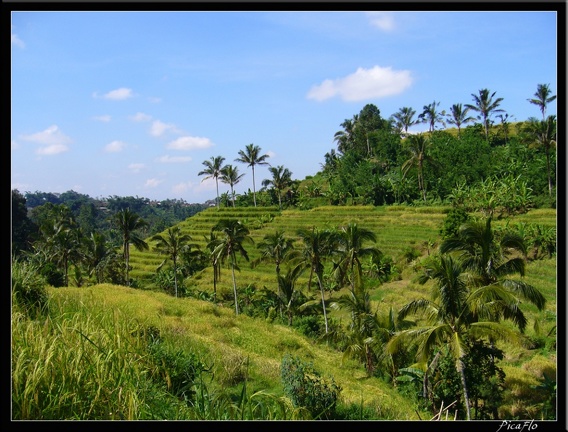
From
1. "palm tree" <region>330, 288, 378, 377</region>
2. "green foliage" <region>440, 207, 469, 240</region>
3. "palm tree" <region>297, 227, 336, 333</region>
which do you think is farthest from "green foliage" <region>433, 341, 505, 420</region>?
"green foliage" <region>440, 207, 469, 240</region>

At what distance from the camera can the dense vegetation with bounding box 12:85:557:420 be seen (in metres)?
4.49

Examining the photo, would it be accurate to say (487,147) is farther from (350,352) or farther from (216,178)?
(350,352)

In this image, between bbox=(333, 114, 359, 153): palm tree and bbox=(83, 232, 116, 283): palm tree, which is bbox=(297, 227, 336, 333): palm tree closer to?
bbox=(83, 232, 116, 283): palm tree

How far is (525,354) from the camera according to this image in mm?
16359

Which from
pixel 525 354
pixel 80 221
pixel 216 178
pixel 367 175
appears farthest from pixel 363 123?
pixel 525 354

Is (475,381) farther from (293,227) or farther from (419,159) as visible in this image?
(419,159)

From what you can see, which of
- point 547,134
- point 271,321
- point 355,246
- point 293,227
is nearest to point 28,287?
point 355,246

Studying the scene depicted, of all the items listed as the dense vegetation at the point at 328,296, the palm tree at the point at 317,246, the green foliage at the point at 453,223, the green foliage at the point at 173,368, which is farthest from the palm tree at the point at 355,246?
the green foliage at the point at 173,368

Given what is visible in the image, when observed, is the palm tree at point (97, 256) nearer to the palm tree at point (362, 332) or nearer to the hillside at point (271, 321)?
the hillside at point (271, 321)

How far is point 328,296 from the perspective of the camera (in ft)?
95.5

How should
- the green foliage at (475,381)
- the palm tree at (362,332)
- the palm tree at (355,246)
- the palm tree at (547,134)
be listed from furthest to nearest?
the palm tree at (547,134)
the palm tree at (355,246)
the palm tree at (362,332)
the green foliage at (475,381)

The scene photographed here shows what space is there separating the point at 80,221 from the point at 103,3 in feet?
185

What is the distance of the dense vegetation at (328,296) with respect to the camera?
449 centimetres

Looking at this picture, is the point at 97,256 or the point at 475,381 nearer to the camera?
the point at 475,381
